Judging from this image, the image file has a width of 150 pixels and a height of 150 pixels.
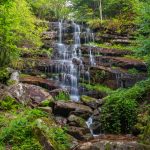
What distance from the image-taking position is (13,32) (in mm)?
22938

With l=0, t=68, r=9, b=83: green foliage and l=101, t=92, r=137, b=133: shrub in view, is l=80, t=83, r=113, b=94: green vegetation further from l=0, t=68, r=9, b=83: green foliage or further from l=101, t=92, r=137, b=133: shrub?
l=101, t=92, r=137, b=133: shrub

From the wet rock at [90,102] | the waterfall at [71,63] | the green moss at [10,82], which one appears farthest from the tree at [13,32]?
the wet rock at [90,102]

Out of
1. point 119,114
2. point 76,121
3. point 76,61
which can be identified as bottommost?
point 76,121

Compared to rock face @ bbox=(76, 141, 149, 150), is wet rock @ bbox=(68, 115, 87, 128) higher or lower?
lower

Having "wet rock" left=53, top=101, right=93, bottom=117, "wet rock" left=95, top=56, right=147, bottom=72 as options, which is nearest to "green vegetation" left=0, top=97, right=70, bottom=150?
"wet rock" left=53, top=101, right=93, bottom=117

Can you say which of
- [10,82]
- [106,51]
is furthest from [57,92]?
[106,51]

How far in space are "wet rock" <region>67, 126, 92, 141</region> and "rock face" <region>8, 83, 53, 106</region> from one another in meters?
3.85

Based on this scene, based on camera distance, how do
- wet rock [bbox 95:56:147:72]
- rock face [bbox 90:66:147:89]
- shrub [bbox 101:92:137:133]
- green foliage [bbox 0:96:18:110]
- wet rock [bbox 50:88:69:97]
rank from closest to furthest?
shrub [bbox 101:92:137:133] < green foliage [bbox 0:96:18:110] < wet rock [bbox 50:88:69:97] < rock face [bbox 90:66:147:89] < wet rock [bbox 95:56:147:72]

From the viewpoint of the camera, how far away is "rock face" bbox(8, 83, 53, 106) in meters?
18.6

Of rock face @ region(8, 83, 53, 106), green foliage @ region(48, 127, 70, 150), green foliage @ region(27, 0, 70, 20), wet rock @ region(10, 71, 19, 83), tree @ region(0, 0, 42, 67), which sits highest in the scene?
green foliage @ region(27, 0, 70, 20)

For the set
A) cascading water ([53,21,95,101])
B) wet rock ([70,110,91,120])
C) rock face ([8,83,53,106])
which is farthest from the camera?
cascading water ([53,21,95,101])

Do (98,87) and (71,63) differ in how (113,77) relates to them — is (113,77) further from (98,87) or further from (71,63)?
(71,63)

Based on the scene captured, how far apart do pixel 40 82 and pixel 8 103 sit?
5.19m

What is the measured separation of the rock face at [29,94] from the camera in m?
18.6
